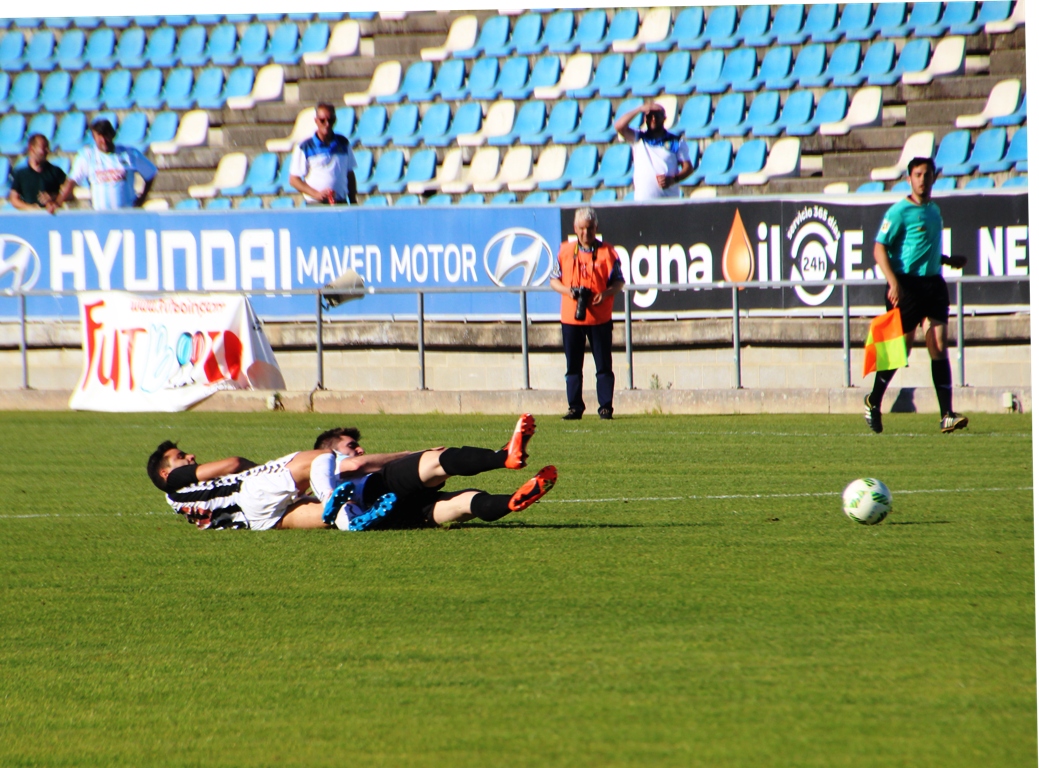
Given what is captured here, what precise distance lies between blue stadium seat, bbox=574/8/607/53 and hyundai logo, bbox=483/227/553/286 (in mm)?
4727

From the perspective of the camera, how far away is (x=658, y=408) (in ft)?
45.2

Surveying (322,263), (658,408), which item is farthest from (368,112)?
(658,408)

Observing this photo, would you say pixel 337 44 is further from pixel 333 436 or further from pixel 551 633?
pixel 551 633

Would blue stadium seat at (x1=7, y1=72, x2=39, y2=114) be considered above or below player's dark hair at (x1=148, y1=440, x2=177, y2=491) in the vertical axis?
above

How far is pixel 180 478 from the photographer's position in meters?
6.98

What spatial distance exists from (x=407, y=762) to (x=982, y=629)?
6.87 ft

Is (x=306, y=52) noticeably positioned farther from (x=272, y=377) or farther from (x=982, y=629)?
(x=982, y=629)

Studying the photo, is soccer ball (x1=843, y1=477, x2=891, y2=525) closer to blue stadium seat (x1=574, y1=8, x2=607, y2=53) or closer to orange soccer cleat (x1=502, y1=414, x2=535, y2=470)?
orange soccer cleat (x1=502, y1=414, x2=535, y2=470)

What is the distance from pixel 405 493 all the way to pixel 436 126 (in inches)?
530

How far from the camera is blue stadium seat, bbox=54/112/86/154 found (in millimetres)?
21047

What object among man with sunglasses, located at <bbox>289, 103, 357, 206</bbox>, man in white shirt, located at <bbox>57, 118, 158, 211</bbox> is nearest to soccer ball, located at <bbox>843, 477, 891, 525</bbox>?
man with sunglasses, located at <bbox>289, 103, 357, 206</bbox>

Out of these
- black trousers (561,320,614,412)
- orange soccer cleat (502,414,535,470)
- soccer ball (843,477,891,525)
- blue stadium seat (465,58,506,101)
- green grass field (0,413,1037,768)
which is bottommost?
green grass field (0,413,1037,768)

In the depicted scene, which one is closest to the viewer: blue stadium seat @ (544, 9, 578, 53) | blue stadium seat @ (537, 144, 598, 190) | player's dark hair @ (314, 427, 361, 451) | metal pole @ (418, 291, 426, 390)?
player's dark hair @ (314, 427, 361, 451)

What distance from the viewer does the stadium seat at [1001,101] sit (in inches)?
639
